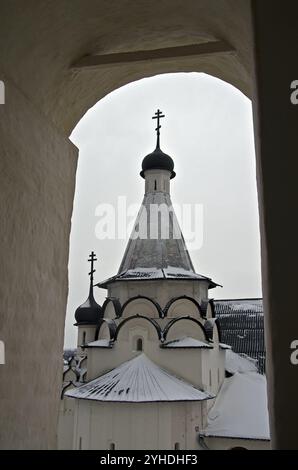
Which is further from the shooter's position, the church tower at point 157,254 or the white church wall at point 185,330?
the church tower at point 157,254

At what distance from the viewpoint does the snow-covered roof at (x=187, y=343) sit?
35.9ft

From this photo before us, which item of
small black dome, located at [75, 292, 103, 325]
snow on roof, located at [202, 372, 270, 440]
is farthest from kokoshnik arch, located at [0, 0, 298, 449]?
small black dome, located at [75, 292, 103, 325]

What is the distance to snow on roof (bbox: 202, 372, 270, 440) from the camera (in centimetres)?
1027

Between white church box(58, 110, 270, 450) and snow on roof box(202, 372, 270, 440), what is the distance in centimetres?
3

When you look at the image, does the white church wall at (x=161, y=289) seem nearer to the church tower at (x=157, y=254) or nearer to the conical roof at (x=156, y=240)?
the church tower at (x=157, y=254)

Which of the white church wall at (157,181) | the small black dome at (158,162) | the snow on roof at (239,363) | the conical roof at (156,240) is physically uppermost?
the small black dome at (158,162)

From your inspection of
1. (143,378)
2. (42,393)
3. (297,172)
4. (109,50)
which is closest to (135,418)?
(143,378)

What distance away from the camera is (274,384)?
115 centimetres

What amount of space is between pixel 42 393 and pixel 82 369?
1272cm

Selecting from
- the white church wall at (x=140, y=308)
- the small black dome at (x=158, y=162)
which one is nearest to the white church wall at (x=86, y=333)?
the white church wall at (x=140, y=308)

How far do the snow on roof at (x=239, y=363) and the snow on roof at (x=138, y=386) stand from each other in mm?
3934

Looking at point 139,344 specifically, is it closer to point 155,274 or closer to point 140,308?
point 140,308

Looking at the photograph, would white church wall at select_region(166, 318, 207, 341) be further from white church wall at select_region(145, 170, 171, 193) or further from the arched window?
white church wall at select_region(145, 170, 171, 193)

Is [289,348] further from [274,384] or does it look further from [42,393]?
[42,393]
